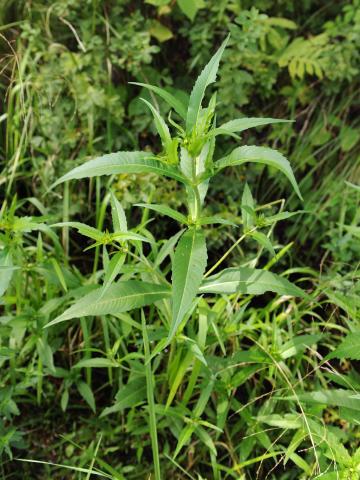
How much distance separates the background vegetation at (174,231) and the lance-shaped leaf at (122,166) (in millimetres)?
390

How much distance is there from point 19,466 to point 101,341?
0.48 meters

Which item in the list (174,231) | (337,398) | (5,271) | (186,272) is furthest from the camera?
(174,231)

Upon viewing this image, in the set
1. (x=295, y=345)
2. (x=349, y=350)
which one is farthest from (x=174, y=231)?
(x=349, y=350)

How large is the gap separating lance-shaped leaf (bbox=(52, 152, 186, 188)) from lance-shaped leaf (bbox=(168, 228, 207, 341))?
15 centimetres

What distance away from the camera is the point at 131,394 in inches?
64.2

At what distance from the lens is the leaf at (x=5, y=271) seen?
1377mm

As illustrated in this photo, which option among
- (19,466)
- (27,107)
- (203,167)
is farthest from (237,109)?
(19,466)

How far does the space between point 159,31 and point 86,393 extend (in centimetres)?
151

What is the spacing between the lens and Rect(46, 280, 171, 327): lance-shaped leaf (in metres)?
1.33

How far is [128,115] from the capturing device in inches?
95.3

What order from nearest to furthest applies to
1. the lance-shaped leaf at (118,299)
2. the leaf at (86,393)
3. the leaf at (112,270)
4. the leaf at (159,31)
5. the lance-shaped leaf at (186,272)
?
1. the lance-shaped leaf at (186,272)
2. the leaf at (112,270)
3. the lance-shaped leaf at (118,299)
4. the leaf at (86,393)
5. the leaf at (159,31)

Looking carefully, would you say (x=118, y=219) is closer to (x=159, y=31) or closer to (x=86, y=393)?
(x=86, y=393)

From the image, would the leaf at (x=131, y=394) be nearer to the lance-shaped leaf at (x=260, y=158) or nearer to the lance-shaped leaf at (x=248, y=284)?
the lance-shaped leaf at (x=248, y=284)

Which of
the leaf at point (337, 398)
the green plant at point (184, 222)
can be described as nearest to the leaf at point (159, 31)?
the green plant at point (184, 222)
